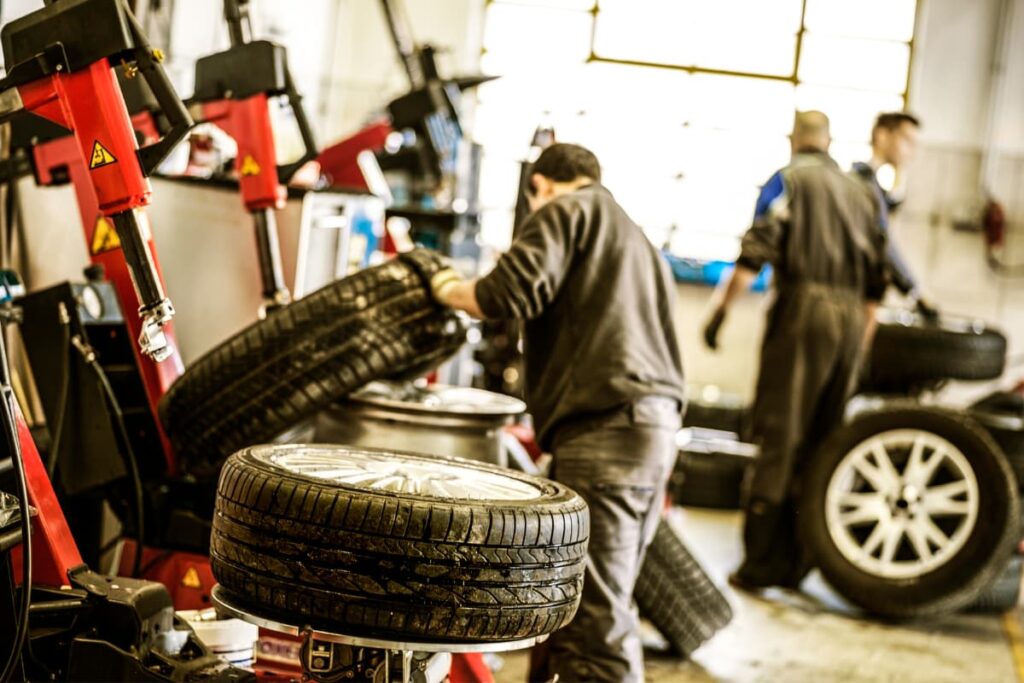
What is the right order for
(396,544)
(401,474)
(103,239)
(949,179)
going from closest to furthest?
(396,544) < (401,474) < (103,239) < (949,179)

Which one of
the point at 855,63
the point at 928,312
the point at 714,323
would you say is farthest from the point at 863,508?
the point at 855,63

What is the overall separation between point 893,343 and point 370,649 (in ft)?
14.4

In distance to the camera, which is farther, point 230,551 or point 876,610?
point 876,610

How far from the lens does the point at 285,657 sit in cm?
284

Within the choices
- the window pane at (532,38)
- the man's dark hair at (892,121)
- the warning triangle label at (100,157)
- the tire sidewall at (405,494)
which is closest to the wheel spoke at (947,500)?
the man's dark hair at (892,121)

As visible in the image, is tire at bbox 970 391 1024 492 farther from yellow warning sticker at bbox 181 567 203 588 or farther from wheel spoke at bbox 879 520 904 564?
yellow warning sticker at bbox 181 567 203 588

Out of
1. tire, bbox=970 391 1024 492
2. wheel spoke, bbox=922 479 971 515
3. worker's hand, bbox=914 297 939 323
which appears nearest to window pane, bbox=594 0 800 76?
worker's hand, bbox=914 297 939 323

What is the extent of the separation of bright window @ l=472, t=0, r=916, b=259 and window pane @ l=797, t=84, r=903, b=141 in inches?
0.4

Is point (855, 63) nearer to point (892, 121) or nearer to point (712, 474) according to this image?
point (712, 474)

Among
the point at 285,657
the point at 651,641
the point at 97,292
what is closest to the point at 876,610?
the point at 651,641

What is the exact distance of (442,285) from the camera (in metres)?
3.03

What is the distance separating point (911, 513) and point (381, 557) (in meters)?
3.74

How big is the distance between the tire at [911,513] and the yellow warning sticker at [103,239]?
318 centimetres

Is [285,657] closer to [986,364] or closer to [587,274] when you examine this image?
[587,274]
